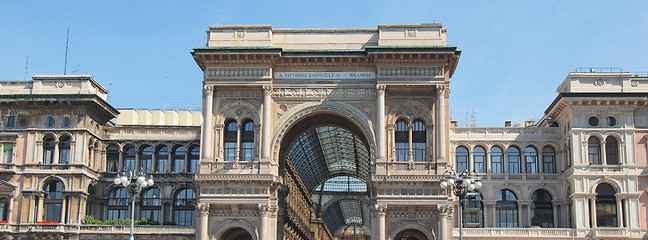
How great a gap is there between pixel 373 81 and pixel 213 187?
14.5 m

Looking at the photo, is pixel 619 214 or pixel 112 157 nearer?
pixel 619 214

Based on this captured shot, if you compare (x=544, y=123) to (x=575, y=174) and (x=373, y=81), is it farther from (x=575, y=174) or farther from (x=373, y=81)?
(x=373, y=81)

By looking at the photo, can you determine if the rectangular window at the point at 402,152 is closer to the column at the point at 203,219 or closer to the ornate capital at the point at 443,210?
the ornate capital at the point at 443,210

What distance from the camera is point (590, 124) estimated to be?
6925 cm

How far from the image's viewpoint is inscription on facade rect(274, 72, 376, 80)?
62.8m

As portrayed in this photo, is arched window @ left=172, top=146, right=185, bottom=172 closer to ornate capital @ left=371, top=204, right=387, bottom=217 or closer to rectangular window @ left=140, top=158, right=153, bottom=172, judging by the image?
rectangular window @ left=140, top=158, right=153, bottom=172

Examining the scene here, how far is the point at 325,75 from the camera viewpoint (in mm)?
62906

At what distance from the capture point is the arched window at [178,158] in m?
76.5

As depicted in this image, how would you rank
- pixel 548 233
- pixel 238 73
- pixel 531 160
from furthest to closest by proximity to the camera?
pixel 531 160 < pixel 548 233 < pixel 238 73

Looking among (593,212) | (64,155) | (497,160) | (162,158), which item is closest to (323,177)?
(162,158)

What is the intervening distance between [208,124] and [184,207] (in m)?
15.4

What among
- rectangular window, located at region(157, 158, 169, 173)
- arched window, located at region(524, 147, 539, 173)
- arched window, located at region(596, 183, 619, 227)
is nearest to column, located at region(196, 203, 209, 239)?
rectangular window, located at region(157, 158, 169, 173)

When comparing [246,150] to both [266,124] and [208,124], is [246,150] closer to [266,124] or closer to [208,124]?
[266,124]

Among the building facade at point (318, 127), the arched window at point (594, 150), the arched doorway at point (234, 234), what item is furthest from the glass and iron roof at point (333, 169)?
the arched window at point (594, 150)
